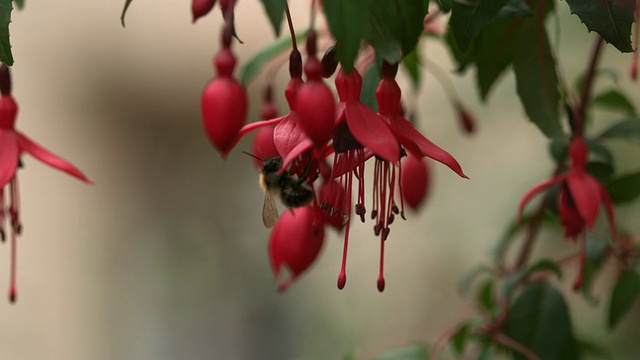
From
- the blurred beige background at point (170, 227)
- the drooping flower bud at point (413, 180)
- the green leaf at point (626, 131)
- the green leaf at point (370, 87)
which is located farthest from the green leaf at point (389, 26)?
the blurred beige background at point (170, 227)

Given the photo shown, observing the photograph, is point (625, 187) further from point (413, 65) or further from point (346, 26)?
point (346, 26)

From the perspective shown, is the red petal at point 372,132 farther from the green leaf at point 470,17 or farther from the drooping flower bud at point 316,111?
the green leaf at point 470,17

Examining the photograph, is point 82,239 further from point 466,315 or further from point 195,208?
point 466,315

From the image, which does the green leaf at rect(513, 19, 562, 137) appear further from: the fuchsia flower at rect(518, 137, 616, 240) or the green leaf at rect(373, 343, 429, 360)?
the green leaf at rect(373, 343, 429, 360)

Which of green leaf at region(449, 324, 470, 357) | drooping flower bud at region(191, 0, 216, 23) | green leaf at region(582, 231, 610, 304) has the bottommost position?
green leaf at region(449, 324, 470, 357)

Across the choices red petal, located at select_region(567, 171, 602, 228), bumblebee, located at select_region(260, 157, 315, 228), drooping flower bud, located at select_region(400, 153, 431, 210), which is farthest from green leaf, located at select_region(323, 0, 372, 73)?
drooping flower bud, located at select_region(400, 153, 431, 210)

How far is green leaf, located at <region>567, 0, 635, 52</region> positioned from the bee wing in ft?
1.23

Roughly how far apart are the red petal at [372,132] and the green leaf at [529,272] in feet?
1.79

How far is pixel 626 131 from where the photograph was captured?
3.63 ft

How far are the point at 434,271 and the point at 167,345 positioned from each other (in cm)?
98

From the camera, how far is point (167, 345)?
3.05 meters

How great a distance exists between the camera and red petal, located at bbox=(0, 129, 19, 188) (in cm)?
77

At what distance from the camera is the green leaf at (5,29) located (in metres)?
0.64

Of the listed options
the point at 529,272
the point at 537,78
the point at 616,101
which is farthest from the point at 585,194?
the point at 616,101
